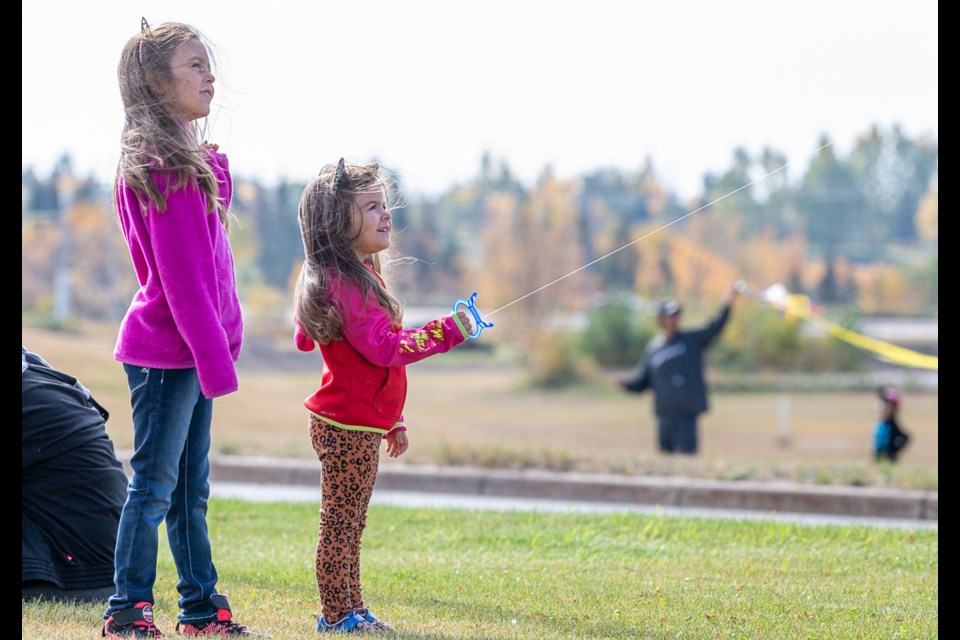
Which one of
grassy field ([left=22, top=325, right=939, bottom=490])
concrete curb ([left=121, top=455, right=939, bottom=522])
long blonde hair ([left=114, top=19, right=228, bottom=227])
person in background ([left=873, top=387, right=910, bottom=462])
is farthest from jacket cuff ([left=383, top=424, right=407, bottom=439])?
person in background ([left=873, top=387, right=910, bottom=462])

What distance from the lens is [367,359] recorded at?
413 centimetres

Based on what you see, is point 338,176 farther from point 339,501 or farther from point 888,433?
point 888,433

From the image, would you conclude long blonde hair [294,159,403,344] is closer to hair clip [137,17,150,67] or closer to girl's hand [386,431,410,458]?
girl's hand [386,431,410,458]

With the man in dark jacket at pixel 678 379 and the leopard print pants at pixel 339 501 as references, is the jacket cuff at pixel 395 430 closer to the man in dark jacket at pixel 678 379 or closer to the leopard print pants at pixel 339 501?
the leopard print pants at pixel 339 501

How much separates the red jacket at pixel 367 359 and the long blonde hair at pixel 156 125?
1.82ft

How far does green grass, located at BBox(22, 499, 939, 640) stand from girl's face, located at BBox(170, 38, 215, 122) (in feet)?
5.54

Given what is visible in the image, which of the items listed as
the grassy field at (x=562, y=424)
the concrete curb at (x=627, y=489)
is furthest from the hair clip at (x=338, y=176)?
the grassy field at (x=562, y=424)

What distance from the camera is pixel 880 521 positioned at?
327 inches

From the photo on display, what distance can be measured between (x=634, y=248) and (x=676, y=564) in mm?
52381

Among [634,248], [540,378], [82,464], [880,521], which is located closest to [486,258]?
[634,248]

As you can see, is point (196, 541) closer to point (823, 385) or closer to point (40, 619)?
point (40, 619)

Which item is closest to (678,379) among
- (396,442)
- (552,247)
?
(396,442)

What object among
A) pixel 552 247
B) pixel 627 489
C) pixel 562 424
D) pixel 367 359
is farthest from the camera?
pixel 552 247

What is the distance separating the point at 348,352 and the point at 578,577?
6.08ft
